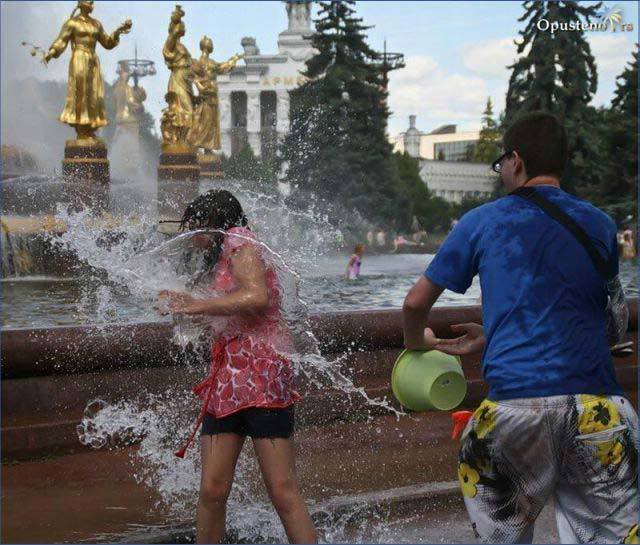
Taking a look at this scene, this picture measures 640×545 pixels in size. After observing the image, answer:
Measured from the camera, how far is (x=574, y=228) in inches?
105

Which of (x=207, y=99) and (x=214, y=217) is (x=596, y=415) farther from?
(x=207, y=99)

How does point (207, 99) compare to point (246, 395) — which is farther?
point (207, 99)

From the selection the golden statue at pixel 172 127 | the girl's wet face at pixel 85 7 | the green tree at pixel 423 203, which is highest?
the girl's wet face at pixel 85 7

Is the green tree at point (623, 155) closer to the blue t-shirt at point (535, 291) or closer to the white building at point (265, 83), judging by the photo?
the white building at point (265, 83)

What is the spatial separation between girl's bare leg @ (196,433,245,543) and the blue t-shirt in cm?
95

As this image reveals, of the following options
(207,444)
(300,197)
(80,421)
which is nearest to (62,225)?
(80,421)

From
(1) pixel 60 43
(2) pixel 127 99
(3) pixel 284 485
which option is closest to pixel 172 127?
(1) pixel 60 43

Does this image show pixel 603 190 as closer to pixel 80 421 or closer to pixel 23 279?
pixel 23 279

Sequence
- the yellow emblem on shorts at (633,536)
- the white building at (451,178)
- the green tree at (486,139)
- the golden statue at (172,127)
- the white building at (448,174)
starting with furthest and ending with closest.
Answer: the white building at (451,178) → the white building at (448,174) → the green tree at (486,139) → the golden statue at (172,127) → the yellow emblem on shorts at (633,536)

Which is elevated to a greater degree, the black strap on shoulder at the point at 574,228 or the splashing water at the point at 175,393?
the black strap on shoulder at the point at 574,228

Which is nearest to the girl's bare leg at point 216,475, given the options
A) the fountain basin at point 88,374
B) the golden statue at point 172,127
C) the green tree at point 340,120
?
the fountain basin at point 88,374

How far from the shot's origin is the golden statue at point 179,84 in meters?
21.7

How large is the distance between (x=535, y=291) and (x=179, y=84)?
66.3 feet

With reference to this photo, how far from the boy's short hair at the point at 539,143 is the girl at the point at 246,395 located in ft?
3.14
